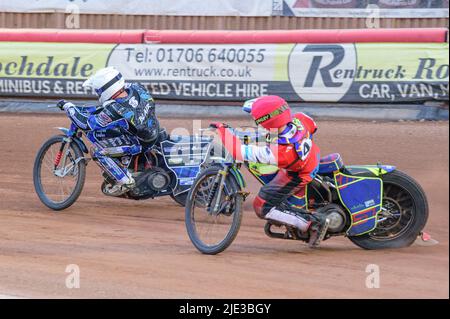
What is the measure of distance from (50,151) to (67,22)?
33.3 feet

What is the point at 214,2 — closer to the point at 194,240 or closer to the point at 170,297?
the point at 194,240

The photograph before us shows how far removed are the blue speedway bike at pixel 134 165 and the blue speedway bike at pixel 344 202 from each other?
1847 mm

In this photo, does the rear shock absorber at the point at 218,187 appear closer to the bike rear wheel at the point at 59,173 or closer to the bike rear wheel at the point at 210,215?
the bike rear wheel at the point at 210,215

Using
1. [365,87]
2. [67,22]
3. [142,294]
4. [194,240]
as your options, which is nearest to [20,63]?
[67,22]

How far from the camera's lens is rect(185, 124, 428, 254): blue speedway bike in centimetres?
741

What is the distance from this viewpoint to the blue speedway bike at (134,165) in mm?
9570

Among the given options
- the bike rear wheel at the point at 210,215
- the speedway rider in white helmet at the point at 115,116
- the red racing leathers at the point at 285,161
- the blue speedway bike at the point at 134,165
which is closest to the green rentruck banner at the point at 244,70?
the blue speedway bike at the point at 134,165

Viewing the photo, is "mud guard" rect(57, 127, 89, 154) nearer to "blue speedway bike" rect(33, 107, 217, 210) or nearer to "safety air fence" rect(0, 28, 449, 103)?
"blue speedway bike" rect(33, 107, 217, 210)

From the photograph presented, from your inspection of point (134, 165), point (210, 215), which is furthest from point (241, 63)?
point (210, 215)

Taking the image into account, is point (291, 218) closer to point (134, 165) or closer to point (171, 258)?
point (171, 258)

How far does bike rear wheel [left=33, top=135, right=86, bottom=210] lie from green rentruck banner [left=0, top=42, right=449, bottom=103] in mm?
5711

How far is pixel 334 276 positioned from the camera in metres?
6.86

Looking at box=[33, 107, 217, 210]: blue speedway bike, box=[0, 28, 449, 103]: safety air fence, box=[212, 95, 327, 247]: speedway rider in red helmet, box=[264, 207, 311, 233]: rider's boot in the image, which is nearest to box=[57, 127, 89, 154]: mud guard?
box=[33, 107, 217, 210]: blue speedway bike

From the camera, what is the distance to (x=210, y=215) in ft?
25.3
